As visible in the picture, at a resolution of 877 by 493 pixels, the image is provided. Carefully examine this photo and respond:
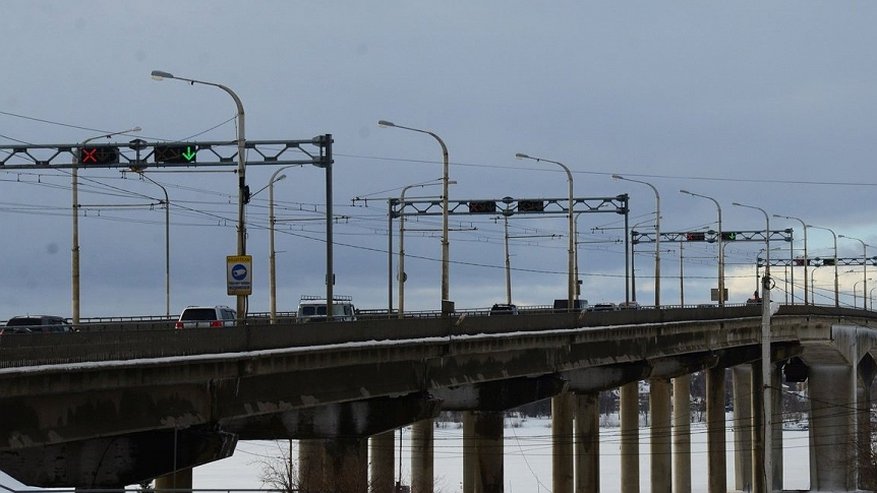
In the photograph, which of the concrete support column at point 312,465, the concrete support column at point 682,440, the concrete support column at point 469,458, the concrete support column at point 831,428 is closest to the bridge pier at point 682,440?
the concrete support column at point 682,440

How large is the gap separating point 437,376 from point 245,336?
15237 millimetres

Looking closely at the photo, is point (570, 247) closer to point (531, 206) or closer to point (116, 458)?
point (531, 206)

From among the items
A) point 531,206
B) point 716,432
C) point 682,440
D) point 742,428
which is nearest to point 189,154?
point 531,206

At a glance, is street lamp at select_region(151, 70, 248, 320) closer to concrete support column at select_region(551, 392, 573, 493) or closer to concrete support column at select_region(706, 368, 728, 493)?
concrete support column at select_region(551, 392, 573, 493)

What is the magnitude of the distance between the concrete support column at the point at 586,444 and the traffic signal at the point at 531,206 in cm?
1175

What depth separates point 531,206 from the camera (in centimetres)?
9031

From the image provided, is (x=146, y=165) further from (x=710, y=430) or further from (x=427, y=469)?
(x=710, y=430)

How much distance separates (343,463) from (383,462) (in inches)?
913

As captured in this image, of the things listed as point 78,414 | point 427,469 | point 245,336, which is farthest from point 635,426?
point 78,414

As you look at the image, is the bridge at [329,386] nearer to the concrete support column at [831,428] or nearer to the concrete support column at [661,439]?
the concrete support column at [661,439]

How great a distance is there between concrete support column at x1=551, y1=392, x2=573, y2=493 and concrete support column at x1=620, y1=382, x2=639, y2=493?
11110 millimetres

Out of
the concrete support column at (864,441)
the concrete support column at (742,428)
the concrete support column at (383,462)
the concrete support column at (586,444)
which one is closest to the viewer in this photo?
the concrete support column at (383,462)

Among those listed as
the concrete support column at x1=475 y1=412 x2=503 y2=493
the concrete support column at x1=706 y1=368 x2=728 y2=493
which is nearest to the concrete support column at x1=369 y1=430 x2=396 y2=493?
the concrete support column at x1=475 y1=412 x2=503 y2=493

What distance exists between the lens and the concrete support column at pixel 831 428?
126 m
